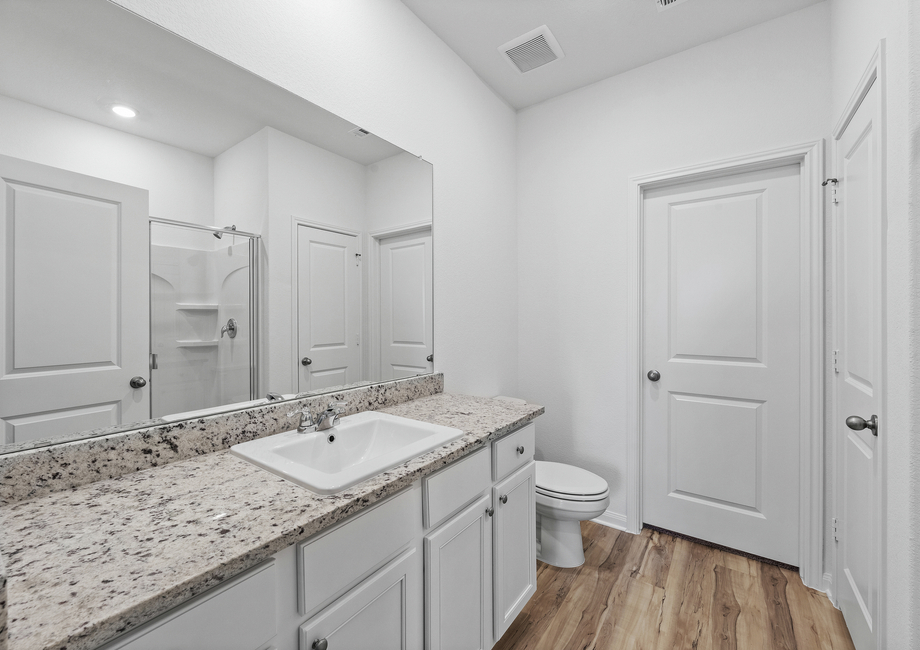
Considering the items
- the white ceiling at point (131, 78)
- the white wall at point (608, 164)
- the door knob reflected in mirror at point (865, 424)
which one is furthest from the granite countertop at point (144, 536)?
the white wall at point (608, 164)

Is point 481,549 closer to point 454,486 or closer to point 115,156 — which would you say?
point 454,486

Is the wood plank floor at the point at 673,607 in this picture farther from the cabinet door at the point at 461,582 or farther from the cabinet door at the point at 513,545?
the cabinet door at the point at 461,582

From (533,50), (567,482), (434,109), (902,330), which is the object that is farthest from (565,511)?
(533,50)

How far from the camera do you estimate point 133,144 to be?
1055 mm

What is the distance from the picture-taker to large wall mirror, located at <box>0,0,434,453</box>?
89cm

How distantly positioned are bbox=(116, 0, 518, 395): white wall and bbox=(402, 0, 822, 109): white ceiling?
0.12 m

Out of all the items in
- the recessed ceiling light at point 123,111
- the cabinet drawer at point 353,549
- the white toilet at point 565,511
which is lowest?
the white toilet at point 565,511

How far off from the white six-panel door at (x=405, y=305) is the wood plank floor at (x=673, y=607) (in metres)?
1.15

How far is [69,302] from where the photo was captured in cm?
94

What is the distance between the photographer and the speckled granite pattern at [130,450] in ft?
2.81

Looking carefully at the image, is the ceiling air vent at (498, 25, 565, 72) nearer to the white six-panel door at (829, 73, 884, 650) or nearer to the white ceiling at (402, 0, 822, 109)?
the white ceiling at (402, 0, 822, 109)

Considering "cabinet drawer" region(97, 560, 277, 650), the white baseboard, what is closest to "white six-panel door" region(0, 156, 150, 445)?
"cabinet drawer" region(97, 560, 277, 650)

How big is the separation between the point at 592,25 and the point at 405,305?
64.1 inches

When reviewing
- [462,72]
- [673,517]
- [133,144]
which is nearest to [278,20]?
[133,144]
